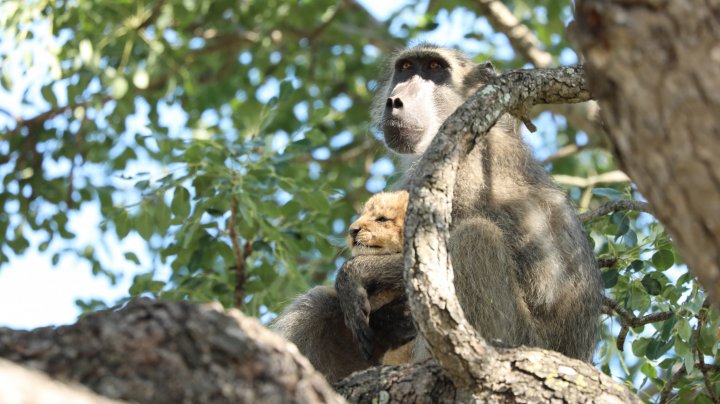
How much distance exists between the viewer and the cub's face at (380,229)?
5988 mm

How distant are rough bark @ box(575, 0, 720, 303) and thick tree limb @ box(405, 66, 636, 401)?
1.13m

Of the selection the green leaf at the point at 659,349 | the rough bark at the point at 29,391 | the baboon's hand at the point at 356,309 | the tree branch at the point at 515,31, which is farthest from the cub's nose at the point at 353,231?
the tree branch at the point at 515,31

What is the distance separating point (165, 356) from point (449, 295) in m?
1.18

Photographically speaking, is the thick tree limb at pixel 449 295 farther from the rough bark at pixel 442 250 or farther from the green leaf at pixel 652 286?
the green leaf at pixel 652 286

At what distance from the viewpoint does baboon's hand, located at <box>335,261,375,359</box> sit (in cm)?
552

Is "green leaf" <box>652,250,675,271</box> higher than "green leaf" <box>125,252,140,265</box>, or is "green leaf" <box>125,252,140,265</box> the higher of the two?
"green leaf" <box>125,252,140,265</box>

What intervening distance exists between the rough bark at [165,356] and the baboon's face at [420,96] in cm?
396

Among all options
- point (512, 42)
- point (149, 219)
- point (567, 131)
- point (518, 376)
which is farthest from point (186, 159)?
point (567, 131)

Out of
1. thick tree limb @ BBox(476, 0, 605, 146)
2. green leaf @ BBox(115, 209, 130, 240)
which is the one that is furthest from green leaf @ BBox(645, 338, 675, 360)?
thick tree limb @ BBox(476, 0, 605, 146)

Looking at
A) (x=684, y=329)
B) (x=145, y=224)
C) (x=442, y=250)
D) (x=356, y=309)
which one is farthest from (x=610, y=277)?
(x=145, y=224)

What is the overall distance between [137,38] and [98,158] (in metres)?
1.47

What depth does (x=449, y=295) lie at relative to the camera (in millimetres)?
3533

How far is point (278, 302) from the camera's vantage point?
22.9 feet

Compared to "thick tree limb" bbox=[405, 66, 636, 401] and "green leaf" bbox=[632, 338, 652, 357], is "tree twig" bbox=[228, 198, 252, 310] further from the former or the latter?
"thick tree limb" bbox=[405, 66, 636, 401]
